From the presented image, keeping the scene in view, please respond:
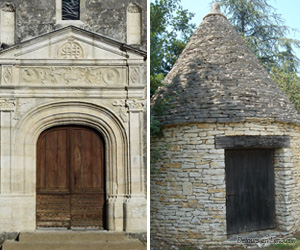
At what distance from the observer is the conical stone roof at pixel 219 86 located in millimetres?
6219

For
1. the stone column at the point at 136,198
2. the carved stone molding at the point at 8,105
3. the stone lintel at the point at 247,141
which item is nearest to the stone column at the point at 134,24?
the stone column at the point at 136,198

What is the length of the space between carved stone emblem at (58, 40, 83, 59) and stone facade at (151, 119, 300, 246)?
100.0 inches

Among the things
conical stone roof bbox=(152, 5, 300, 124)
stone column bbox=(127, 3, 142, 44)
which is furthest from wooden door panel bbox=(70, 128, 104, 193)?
conical stone roof bbox=(152, 5, 300, 124)

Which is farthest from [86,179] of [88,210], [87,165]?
[88,210]

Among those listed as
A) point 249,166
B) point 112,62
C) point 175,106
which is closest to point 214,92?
point 175,106

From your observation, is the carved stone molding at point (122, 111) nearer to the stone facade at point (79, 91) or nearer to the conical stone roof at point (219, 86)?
the stone facade at point (79, 91)

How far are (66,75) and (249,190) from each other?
13.0ft

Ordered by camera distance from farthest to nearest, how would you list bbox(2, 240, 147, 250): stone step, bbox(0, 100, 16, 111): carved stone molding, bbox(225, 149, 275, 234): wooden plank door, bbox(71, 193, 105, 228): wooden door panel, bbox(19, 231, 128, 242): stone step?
bbox(225, 149, 275, 234): wooden plank door → bbox(71, 193, 105, 228): wooden door panel → bbox(0, 100, 16, 111): carved stone molding → bbox(19, 231, 128, 242): stone step → bbox(2, 240, 147, 250): stone step

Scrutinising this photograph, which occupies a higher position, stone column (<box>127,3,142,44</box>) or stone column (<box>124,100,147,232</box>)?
stone column (<box>127,3,142,44</box>)

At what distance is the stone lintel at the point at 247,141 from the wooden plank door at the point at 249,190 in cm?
31

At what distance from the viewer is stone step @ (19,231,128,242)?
4129 millimetres

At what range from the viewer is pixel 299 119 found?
696 cm

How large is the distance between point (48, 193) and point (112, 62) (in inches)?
69.4

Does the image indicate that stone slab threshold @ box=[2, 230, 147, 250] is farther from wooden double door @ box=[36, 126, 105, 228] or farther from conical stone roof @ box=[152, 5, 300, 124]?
conical stone roof @ box=[152, 5, 300, 124]
